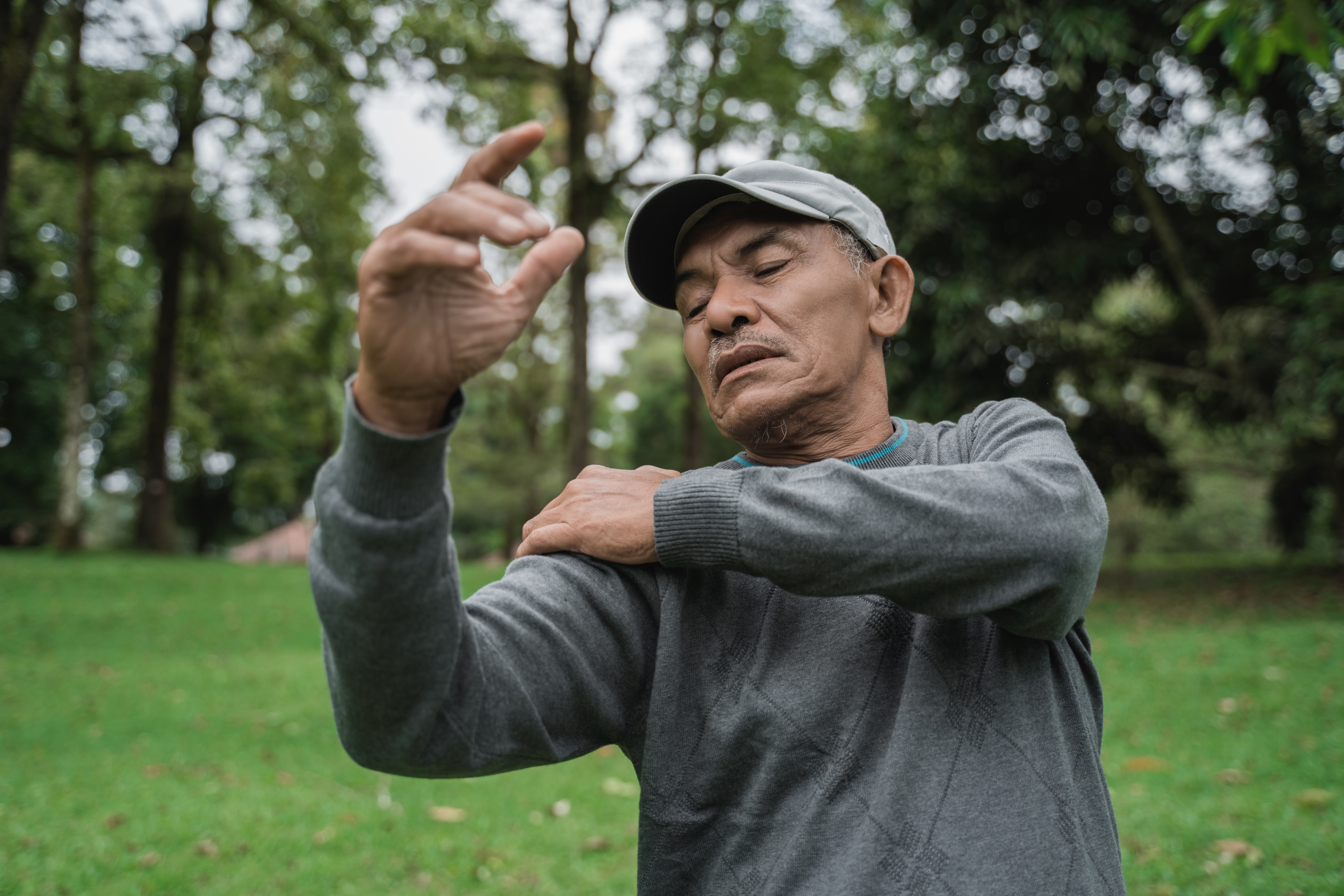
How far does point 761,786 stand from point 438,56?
12.9 m

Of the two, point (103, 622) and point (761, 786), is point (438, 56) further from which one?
point (761, 786)

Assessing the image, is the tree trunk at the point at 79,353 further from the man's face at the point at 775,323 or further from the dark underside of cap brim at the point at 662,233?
the man's face at the point at 775,323

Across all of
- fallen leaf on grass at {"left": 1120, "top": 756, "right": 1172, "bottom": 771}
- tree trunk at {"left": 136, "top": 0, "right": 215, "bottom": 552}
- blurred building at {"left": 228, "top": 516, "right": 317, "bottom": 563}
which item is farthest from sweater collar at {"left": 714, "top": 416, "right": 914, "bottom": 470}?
blurred building at {"left": 228, "top": 516, "right": 317, "bottom": 563}

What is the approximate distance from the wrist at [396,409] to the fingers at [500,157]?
0.82 feet

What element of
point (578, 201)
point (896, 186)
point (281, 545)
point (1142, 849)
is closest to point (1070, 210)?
point (896, 186)

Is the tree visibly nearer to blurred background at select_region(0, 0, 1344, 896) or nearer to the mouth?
blurred background at select_region(0, 0, 1344, 896)

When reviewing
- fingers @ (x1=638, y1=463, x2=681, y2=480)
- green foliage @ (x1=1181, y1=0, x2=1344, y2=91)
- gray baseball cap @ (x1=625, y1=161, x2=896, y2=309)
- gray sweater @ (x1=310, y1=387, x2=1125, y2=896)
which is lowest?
gray sweater @ (x1=310, y1=387, x2=1125, y2=896)

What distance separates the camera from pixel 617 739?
164cm

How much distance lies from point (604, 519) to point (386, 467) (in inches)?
20.6

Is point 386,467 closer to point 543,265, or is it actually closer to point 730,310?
point 543,265

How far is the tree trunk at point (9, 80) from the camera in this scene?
6898mm

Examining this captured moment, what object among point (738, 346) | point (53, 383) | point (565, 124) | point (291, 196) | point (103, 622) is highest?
point (565, 124)

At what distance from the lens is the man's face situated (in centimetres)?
171

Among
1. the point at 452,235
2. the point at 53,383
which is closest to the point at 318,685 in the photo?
the point at 452,235
